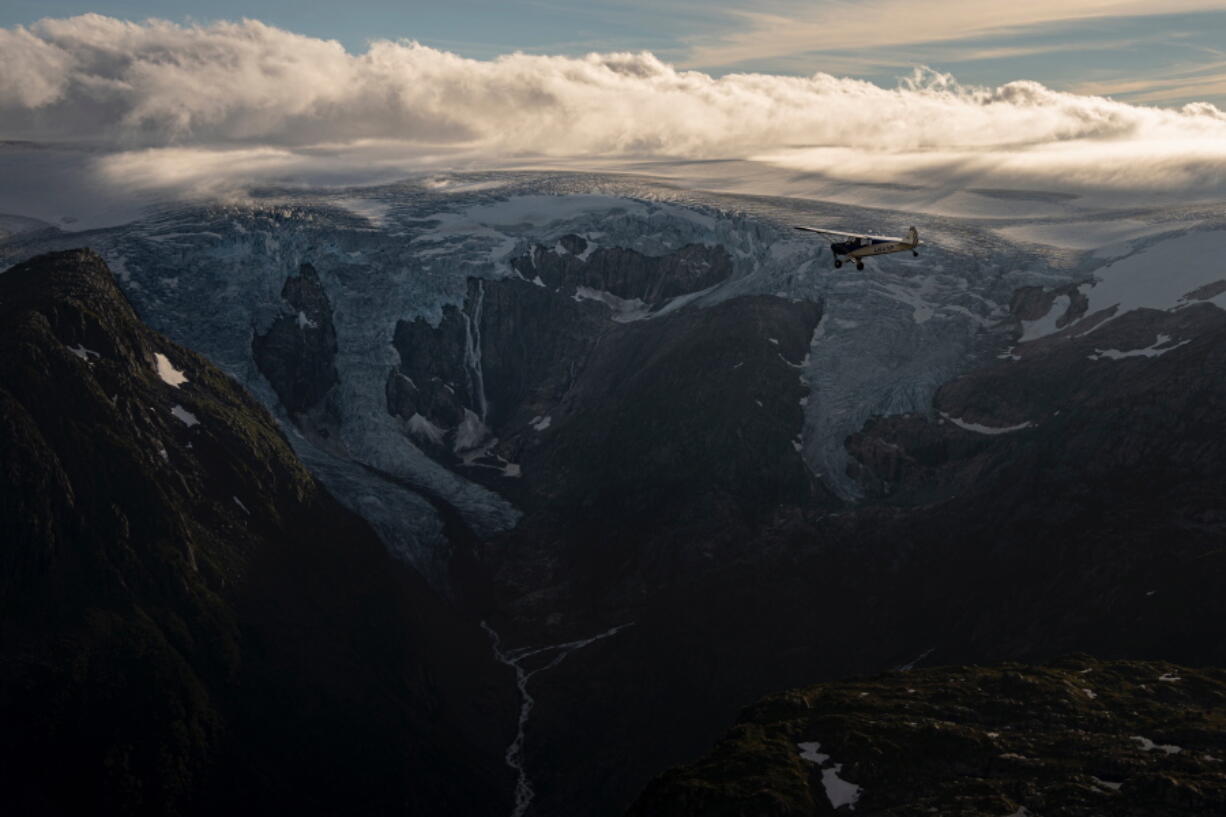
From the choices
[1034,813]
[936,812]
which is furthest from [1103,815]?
[936,812]

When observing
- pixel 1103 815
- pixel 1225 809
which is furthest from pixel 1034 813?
pixel 1225 809

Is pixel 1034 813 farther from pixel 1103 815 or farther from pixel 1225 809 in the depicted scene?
pixel 1225 809

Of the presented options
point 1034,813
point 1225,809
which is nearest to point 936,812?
point 1034,813

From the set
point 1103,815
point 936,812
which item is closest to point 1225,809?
point 1103,815

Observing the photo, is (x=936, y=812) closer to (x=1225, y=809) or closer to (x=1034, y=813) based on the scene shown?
(x=1034, y=813)

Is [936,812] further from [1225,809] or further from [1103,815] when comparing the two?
[1225,809]

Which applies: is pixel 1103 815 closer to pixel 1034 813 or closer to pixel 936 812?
pixel 1034 813
